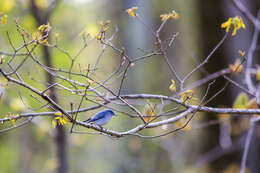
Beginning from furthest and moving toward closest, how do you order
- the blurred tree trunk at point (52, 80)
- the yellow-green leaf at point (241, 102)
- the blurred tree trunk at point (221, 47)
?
the blurred tree trunk at point (221, 47)
the blurred tree trunk at point (52, 80)
the yellow-green leaf at point (241, 102)

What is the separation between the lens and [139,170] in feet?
22.4

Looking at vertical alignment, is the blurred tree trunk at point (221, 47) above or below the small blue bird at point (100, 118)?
above

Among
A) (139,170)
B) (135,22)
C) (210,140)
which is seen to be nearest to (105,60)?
(135,22)

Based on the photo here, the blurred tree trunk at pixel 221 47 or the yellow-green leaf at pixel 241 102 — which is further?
the blurred tree trunk at pixel 221 47

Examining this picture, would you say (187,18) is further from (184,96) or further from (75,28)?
(184,96)

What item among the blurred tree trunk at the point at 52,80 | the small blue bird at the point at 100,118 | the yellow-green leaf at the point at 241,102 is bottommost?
the yellow-green leaf at the point at 241,102

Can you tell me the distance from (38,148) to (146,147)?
4.45m

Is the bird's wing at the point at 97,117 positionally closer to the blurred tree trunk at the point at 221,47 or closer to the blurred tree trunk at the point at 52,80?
the blurred tree trunk at the point at 52,80

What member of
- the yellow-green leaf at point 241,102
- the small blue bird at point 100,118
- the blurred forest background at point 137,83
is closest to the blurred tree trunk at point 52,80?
the blurred forest background at point 137,83

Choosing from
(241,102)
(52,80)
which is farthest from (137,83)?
(241,102)

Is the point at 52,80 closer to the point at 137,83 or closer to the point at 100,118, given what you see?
the point at 100,118

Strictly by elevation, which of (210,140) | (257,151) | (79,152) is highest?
(79,152)

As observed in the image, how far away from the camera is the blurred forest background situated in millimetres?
5203

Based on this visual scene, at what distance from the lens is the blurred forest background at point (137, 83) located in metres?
5.20
